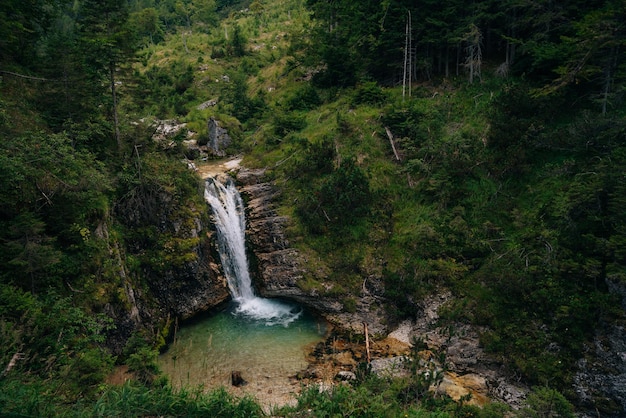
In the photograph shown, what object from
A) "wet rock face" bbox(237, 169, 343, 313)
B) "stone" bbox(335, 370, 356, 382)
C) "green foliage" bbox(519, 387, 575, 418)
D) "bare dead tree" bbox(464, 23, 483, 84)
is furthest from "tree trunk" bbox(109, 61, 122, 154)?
"bare dead tree" bbox(464, 23, 483, 84)

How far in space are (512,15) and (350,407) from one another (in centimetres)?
2629

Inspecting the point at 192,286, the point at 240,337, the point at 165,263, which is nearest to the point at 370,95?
the point at 192,286

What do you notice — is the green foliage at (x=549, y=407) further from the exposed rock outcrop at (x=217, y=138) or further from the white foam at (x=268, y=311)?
the exposed rock outcrop at (x=217, y=138)

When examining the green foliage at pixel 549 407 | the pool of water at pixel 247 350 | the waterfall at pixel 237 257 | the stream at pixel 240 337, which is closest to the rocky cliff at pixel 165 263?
the waterfall at pixel 237 257

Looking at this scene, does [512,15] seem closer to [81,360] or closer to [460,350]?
[460,350]

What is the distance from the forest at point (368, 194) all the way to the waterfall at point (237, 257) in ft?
4.46

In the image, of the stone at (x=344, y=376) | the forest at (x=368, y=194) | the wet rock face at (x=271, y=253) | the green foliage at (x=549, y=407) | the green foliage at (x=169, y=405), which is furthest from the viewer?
the wet rock face at (x=271, y=253)

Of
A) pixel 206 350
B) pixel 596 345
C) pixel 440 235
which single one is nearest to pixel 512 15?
pixel 440 235

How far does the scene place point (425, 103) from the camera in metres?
23.3

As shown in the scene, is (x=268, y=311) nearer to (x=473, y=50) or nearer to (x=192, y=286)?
(x=192, y=286)

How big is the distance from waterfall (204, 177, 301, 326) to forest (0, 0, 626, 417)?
1359 millimetres

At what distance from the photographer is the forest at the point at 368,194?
984 cm

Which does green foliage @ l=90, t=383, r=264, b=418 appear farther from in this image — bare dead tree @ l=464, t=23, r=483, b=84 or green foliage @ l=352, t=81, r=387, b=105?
bare dead tree @ l=464, t=23, r=483, b=84

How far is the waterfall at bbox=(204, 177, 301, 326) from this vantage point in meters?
17.6
